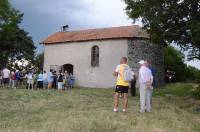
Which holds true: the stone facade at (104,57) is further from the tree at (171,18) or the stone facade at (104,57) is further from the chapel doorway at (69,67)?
the tree at (171,18)

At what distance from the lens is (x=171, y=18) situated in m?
25.7

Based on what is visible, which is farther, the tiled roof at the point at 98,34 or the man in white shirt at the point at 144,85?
the tiled roof at the point at 98,34

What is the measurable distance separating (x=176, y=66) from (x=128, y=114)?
1326 inches

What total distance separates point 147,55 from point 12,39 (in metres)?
19.0

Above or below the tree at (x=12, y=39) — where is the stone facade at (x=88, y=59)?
below

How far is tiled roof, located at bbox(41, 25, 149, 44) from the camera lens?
4050cm

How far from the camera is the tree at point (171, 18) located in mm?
24766

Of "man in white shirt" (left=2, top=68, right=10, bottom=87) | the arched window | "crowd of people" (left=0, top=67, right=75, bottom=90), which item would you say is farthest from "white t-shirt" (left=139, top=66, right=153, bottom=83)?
the arched window

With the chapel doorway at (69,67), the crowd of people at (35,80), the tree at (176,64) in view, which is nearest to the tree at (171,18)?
the crowd of people at (35,80)

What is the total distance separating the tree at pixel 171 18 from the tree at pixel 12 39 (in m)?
28.6

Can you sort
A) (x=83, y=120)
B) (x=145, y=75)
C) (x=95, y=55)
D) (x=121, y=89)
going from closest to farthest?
1. (x=83, y=120)
2. (x=121, y=89)
3. (x=145, y=75)
4. (x=95, y=55)

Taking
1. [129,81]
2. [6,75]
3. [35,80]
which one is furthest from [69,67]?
[129,81]

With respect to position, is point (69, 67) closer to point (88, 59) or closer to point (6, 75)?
point (88, 59)

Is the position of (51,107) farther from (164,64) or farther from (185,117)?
(164,64)
